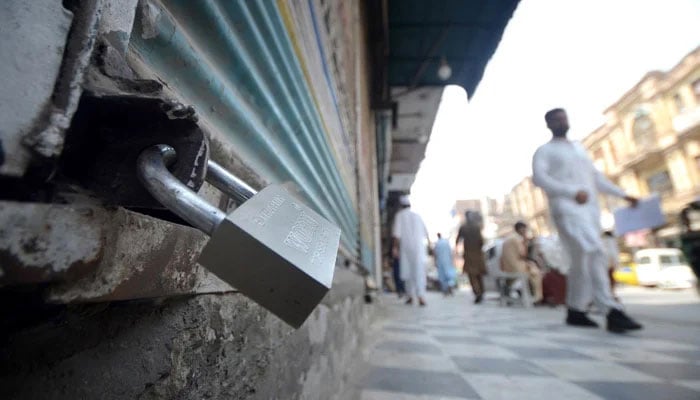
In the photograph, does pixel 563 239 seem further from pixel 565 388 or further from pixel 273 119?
pixel 273 119

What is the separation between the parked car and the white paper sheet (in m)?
14.1

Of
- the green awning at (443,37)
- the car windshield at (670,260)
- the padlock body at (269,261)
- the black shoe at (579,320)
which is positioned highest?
the green awning at (443,37)

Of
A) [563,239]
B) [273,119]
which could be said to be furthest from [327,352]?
[563,239]

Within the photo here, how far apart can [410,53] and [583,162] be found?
3.43 meters

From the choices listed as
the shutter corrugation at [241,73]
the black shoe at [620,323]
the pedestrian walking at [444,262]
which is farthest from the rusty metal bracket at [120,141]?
the pedestrian walking at [444,262]

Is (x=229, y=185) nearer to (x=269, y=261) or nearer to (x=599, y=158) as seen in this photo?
(x=269, y=261)

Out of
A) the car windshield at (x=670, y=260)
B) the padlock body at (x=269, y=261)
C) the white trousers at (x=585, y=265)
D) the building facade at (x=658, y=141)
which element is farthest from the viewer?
the building facade at (x=658, y=141)

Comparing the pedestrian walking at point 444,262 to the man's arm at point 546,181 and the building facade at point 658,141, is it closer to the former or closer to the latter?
the man's arm at point 546,181

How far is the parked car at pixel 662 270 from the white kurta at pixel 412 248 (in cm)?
1351

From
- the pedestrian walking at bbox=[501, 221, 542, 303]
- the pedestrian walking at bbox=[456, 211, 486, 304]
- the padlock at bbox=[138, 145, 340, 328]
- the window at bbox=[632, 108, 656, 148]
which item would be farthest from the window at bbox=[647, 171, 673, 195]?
the padlock at bbox=[138, 145, 340, 328]

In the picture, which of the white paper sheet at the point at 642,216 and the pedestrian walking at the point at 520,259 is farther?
the pedestrian walking at the point at 520,259

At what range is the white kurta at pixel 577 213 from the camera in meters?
2.54

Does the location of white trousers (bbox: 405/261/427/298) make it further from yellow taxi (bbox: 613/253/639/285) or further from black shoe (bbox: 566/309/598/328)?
yellow taxi (bbox: 613/253/639/285)

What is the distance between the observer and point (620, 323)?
7.55ft
